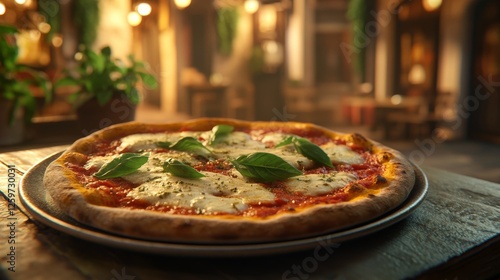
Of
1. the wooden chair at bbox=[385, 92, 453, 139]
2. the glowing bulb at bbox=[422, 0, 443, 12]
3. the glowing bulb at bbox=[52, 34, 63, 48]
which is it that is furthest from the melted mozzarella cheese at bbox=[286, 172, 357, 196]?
the glowing bulb at bbox=[52, 34, 63, 48]

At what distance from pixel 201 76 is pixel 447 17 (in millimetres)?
7423

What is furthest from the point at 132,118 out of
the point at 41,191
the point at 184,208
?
the point at 184,208

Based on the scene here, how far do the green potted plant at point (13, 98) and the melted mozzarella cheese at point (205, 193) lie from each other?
2.85 m

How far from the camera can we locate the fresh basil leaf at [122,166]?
4.76ft

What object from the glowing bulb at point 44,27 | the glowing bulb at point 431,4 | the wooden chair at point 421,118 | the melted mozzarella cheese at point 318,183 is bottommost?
the wooden chair at point 421,118

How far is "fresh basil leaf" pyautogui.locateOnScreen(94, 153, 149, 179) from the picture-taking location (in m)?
1.45

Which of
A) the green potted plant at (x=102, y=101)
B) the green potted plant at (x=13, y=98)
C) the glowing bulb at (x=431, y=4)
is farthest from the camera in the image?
the glowing bulb at (x=431, y=4)

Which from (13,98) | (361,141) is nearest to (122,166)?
(361,141)

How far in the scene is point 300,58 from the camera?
14.7m

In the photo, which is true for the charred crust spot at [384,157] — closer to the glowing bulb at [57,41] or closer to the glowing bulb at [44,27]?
the glowing bulb at [57,41]

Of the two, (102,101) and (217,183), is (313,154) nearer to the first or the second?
(217,183)

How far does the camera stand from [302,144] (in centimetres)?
170

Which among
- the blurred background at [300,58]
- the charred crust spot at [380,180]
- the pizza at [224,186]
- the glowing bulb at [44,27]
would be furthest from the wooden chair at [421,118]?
the charred crust spot at [380,180]

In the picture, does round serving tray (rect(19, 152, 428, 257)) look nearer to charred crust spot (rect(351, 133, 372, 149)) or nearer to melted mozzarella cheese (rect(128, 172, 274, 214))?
melted mozzarella cheese (rect(128, 172, 274, 214))
